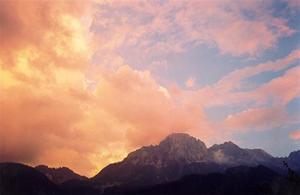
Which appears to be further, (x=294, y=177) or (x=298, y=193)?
(x=298, y=193)

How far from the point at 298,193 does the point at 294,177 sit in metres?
19.9

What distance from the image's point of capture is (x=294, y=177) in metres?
93.8

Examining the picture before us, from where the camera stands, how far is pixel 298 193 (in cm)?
11062
